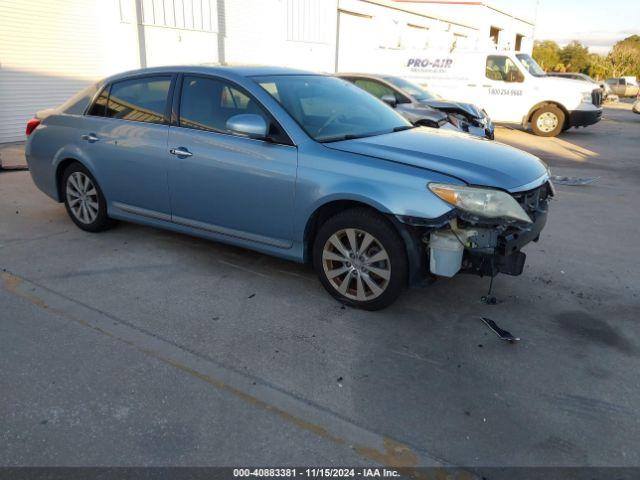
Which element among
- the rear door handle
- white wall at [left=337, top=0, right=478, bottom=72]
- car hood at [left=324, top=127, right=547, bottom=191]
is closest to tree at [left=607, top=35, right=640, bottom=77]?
white wall at [left=337, top=0, right=478, bottom=72]

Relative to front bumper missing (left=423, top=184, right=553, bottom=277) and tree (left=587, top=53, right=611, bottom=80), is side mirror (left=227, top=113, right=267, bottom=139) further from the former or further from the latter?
tree (left=587, top=53, right=611, bottom=80)

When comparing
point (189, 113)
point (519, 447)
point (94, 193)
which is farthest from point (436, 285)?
point (94, 193)

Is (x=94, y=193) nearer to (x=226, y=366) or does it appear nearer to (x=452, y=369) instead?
(x=226, y=366)

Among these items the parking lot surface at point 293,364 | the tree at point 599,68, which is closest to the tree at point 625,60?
the tree at point 599,68

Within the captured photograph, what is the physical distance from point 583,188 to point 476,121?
2.72 m

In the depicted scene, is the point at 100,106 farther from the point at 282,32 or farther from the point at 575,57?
the point at 575,57

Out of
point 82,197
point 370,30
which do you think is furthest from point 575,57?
point 82,197

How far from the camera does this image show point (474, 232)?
144 inches

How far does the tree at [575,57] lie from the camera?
5971 cm

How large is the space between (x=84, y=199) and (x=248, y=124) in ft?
7.98

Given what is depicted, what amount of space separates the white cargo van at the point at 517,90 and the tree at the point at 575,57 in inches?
2019

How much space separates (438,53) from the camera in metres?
15.4

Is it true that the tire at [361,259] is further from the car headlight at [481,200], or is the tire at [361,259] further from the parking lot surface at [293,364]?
the car headlight at [481,200]

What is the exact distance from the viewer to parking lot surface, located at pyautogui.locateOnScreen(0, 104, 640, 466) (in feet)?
8.74
